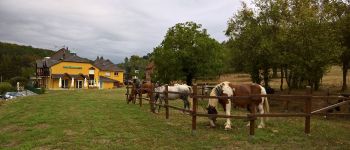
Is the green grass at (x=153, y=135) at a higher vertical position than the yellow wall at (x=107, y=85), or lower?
lower

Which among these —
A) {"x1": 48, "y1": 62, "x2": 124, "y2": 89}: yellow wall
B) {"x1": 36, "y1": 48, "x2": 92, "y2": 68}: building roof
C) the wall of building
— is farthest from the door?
{"x1": 36, "y1": 48, "x2": 92, "y2": 68}: building roof

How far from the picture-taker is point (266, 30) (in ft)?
88.5

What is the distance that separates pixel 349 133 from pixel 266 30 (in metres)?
15.5

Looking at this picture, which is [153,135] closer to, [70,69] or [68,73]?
[68,73]

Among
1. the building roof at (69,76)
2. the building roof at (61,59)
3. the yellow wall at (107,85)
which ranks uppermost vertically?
the building roof at (61,59)

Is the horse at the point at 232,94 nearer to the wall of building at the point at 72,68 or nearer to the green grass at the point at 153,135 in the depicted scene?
the green grass at the point at 153,135

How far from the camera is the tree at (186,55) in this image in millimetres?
37250

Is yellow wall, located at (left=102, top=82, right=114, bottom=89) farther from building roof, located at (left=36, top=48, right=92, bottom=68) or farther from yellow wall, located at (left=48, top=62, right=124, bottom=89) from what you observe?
building roof, located at (left=36, top=48, right=92, bottom=68)

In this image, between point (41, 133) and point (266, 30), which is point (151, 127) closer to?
point (41, 133)

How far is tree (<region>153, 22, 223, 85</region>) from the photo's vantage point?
1467 inches

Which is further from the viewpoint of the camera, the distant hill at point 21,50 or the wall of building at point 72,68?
the distant hill at point 21,50

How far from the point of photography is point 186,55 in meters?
36.8

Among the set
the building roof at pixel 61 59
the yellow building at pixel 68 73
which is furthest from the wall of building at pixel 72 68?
the building roof at pixel 61 59

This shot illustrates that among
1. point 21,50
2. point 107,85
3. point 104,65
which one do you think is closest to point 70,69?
point 107,85
